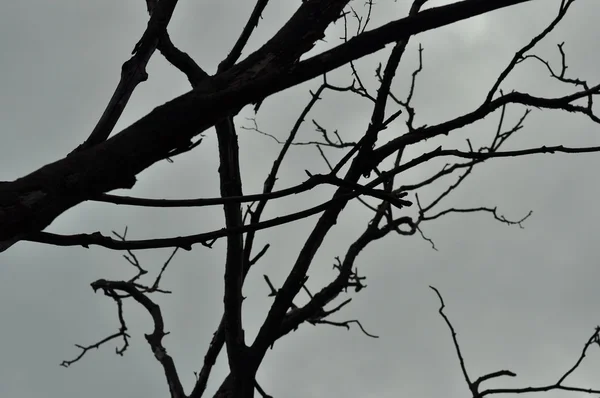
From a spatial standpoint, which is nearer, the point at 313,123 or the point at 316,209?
the point at 316,209

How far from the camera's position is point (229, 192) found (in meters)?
3.05

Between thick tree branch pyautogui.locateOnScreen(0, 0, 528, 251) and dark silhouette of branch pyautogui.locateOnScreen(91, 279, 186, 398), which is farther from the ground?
dark silhouette of branch pyautogui.locateOnScreen(91, 279, 186, 398)

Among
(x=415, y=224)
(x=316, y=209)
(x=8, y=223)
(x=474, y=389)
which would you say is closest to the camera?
(x=8, y=223)

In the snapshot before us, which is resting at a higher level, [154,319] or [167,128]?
[154,319]

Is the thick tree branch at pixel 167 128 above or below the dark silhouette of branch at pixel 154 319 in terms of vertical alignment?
below

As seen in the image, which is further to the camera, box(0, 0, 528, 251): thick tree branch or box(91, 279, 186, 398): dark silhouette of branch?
box(91, 279, 186, 398): dark silhouette of branch

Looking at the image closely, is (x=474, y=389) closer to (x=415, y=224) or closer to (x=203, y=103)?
(x=415, y=224)

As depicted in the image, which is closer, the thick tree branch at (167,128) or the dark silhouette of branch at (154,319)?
the thick tree branch at (167,128)

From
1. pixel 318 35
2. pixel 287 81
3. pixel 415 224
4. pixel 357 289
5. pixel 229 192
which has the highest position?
pixel 415 224

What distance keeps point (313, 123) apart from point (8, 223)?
4.37 metres

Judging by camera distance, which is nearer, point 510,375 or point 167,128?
point 167,128

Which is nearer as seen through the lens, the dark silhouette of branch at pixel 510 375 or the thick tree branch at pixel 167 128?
the thick tree branch at pixel 167 128

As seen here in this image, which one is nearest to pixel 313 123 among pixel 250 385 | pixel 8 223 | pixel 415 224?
pixel 415 224

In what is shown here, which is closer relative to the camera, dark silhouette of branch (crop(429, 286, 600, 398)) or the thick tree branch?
the thick tree branch
